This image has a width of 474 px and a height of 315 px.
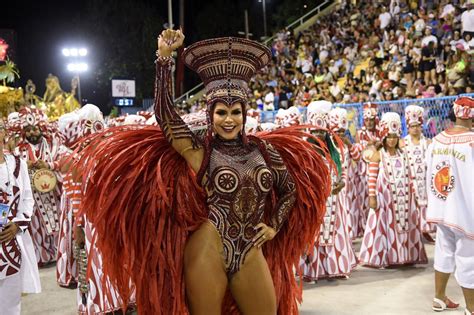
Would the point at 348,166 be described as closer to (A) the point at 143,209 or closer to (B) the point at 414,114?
(B) the point at 414,114

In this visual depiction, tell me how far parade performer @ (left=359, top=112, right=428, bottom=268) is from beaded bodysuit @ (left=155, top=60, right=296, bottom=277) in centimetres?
416

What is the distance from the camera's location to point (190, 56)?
315 centimetres

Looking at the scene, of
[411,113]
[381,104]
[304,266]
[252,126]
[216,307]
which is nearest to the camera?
[216,307]

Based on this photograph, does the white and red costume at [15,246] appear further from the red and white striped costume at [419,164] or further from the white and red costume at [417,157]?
the red and white striped costume at [419,164]

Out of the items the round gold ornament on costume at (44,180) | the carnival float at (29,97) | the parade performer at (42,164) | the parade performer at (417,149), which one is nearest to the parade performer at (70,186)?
the round gold ornament on costume at (44,180)

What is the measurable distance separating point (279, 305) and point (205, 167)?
1031mm

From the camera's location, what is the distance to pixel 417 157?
25.1ft

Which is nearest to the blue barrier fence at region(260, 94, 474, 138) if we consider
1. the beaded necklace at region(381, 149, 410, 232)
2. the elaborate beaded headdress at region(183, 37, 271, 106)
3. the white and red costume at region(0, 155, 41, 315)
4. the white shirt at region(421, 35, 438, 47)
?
the beaded necklace at region(381, 149, 410, 232)

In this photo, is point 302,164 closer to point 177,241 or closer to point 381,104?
point 177,241

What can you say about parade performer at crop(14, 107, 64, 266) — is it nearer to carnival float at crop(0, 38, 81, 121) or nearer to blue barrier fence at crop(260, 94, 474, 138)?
blue barrier fence at crop(260, 94, 474, 138)

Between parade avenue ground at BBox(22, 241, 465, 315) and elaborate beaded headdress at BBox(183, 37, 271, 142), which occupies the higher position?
elaborate beaded headdress at BBox(183, 37, 271, 142)

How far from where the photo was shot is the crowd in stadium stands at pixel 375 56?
12.5 meters

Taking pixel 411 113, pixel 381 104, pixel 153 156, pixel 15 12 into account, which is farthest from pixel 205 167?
pixel 15 12

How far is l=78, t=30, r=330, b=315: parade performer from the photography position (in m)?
A: 3.06
